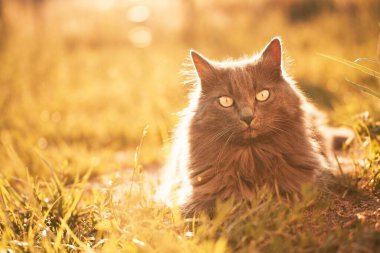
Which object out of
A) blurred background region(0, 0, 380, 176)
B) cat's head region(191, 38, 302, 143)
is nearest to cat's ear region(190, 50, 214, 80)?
cat's head region(191, 38, 302, 143)

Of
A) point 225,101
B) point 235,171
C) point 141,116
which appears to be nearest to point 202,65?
point 225,101

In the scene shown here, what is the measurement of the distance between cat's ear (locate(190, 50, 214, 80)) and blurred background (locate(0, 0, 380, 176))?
3.63 ft

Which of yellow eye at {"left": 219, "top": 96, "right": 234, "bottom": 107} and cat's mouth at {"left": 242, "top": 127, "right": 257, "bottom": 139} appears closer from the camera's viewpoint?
cat's mouth at {"left": 242, "top": 127, "right": 257, "bottom": 139}

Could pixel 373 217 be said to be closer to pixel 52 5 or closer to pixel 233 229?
pixel 233 229

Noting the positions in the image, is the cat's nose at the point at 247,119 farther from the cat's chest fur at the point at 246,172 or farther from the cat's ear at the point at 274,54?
the cat's ear at the point at 274,54

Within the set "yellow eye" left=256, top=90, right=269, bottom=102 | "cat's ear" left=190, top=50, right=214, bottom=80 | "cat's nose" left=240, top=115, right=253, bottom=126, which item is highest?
"cat's ear" left=190, top=50, right=214, bottom=80

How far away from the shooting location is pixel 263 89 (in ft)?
8.87

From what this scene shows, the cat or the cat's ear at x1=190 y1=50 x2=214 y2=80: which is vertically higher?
the cat's ear at x1=190 y1=50 x2=214 y2=80

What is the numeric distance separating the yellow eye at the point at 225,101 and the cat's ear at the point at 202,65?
9.2 inches

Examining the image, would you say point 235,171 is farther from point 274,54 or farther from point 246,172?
point 274,54

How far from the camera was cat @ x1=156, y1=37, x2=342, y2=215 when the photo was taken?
261 cm

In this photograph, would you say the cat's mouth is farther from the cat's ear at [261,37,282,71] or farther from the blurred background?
the blurred background

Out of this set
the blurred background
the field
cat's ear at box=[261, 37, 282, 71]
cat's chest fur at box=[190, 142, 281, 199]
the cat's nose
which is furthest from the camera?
the blurred background

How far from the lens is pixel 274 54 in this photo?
2803mm
